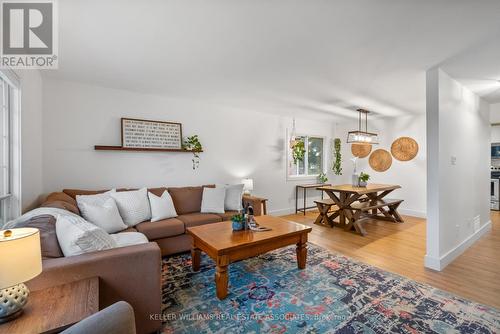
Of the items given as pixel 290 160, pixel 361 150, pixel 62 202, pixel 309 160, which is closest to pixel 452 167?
pixel 290 160

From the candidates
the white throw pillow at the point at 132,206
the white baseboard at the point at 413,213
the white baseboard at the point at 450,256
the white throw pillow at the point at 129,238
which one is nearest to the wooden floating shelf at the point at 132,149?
the white throw pillow at the point at 132,206

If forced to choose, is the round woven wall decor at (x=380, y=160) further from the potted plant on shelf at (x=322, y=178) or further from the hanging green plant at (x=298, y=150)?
the hanging green plant at (x=298, y=150)

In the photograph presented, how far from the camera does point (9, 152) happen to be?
2.14 metres

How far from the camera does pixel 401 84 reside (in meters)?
3.20

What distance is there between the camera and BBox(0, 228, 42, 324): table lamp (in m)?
0.95

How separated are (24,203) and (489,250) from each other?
5.70 metres

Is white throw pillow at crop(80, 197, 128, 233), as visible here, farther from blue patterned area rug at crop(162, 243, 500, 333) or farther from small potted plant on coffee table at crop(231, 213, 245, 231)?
small potted plant on coffee table at crop(231, 213, 245, 231)

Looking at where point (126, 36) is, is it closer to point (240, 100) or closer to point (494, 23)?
point (240, 100)

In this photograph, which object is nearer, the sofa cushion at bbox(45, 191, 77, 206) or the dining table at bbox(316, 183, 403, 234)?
the sofa cushion at bbox(45, 191, 77, 206)

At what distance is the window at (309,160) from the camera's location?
5695 millimetres

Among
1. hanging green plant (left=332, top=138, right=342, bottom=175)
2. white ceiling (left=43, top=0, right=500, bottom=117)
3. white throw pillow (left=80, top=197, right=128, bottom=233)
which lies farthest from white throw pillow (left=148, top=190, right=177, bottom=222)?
hanging green plant (left=332, top=138, right=342, bottom=175)

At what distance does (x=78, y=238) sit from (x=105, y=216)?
122cm

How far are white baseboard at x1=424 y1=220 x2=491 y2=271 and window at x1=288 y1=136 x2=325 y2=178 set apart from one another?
3.22 m

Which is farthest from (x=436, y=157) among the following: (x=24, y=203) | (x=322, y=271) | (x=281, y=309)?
(x=24, y=203)
